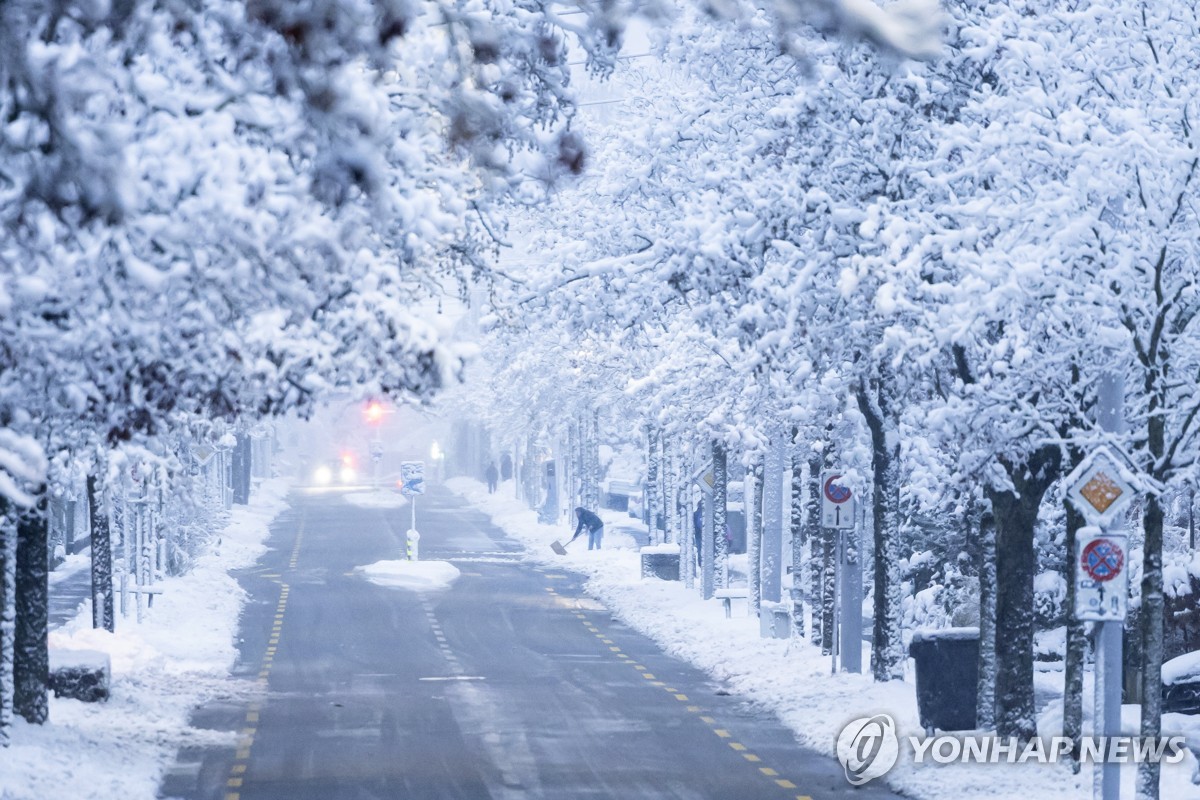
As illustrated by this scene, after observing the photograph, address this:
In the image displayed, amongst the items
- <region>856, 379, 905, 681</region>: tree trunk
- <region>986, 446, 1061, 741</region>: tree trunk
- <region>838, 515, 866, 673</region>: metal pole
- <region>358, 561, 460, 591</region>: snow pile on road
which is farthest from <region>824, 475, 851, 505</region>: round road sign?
<region>358, 561, 460, 591</region>: snow pile on road

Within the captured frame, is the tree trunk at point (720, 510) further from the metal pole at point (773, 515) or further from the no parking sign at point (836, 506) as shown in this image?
the no parking sign at point (836, 506)

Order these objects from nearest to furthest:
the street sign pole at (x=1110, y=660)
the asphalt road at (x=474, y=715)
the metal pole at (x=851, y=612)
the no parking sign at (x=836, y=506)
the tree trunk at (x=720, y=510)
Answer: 1. the street sign pole at (x=1110, y=660)
2. the asphalt road at (x=474, y=715)
3. the no parking sign at (x=836, y=506)
4. the metal pole at (x=851, y=612)
5. the tree trunk at (x=720, y=510)

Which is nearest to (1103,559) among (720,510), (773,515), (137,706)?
(137,706)

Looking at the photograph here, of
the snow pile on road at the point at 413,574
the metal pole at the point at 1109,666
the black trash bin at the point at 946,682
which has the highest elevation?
the metal pole at the point at 1109,666

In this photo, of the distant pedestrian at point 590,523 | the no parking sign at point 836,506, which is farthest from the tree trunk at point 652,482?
the no parking sign at point 836,506

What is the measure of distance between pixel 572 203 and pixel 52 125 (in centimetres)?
3469

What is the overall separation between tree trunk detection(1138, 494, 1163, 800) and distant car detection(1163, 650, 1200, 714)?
4.97m

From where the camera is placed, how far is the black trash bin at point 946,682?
807 inches

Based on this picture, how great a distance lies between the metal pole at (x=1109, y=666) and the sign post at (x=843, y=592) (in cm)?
1077

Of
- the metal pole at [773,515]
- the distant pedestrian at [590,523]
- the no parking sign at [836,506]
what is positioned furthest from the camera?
the distant pedestrian at [590,523]

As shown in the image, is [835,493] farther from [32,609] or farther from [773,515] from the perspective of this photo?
[32,609]

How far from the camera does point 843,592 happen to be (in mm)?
26500

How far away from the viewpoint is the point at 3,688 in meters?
17.7

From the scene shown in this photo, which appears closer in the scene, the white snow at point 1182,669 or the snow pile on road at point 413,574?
the white snow at point 1182,669
